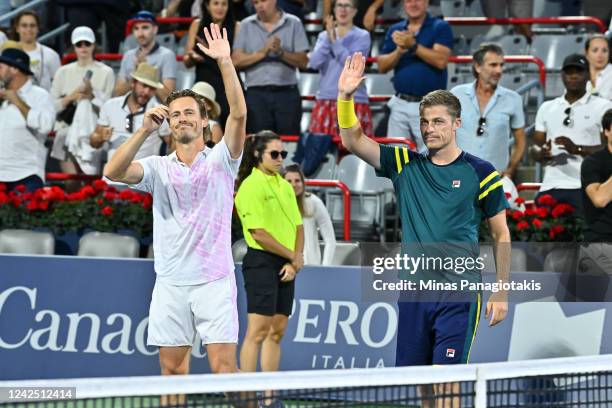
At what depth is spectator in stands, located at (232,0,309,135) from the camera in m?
12.9

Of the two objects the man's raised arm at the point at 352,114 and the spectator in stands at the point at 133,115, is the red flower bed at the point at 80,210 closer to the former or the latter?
the spectator in stands at the point at 133,115

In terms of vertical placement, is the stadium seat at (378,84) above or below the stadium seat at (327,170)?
above

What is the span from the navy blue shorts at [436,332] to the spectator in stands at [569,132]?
4513mm

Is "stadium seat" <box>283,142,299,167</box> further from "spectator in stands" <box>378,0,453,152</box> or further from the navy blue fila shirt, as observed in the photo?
the navy blue fila shirt

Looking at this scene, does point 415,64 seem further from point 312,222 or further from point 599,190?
point 599,190

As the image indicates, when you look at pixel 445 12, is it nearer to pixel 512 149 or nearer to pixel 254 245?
pixel 512 149

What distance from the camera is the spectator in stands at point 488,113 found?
1130 cm

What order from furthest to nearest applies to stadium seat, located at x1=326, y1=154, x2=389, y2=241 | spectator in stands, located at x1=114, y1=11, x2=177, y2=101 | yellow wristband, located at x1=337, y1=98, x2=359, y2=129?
1. spectator in stands, located at x1=114, y1=11, x2=177, y2=101
2. stadium seat, located at x1=326, y1=154, x2=389, y2=241
3. yellow wristband, located at x1=337, y1=98, x2=359, y2=129

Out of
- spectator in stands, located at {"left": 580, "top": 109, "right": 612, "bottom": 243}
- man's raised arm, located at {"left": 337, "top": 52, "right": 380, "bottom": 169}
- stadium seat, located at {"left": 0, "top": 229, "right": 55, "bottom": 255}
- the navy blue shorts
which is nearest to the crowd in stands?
stadium seat, located at {"left": 0, "top": 229, "right": 55, "bottom": 255}

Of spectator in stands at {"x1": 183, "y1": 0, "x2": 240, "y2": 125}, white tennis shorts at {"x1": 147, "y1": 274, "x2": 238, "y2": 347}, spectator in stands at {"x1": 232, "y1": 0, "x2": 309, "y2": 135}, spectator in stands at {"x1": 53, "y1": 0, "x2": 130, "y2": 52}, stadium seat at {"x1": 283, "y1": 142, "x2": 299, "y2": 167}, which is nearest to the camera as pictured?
white tennis shorts at {"x1": 147, "y1": 274, "x2": 238, "y2": 347}

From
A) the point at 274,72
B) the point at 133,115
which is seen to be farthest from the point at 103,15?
the point at 133,115

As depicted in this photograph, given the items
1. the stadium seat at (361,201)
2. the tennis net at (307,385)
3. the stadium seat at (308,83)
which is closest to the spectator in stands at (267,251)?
the stadium seat at (361,201)

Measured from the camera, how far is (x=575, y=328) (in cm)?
980

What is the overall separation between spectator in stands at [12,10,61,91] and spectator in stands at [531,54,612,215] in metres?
5.60
